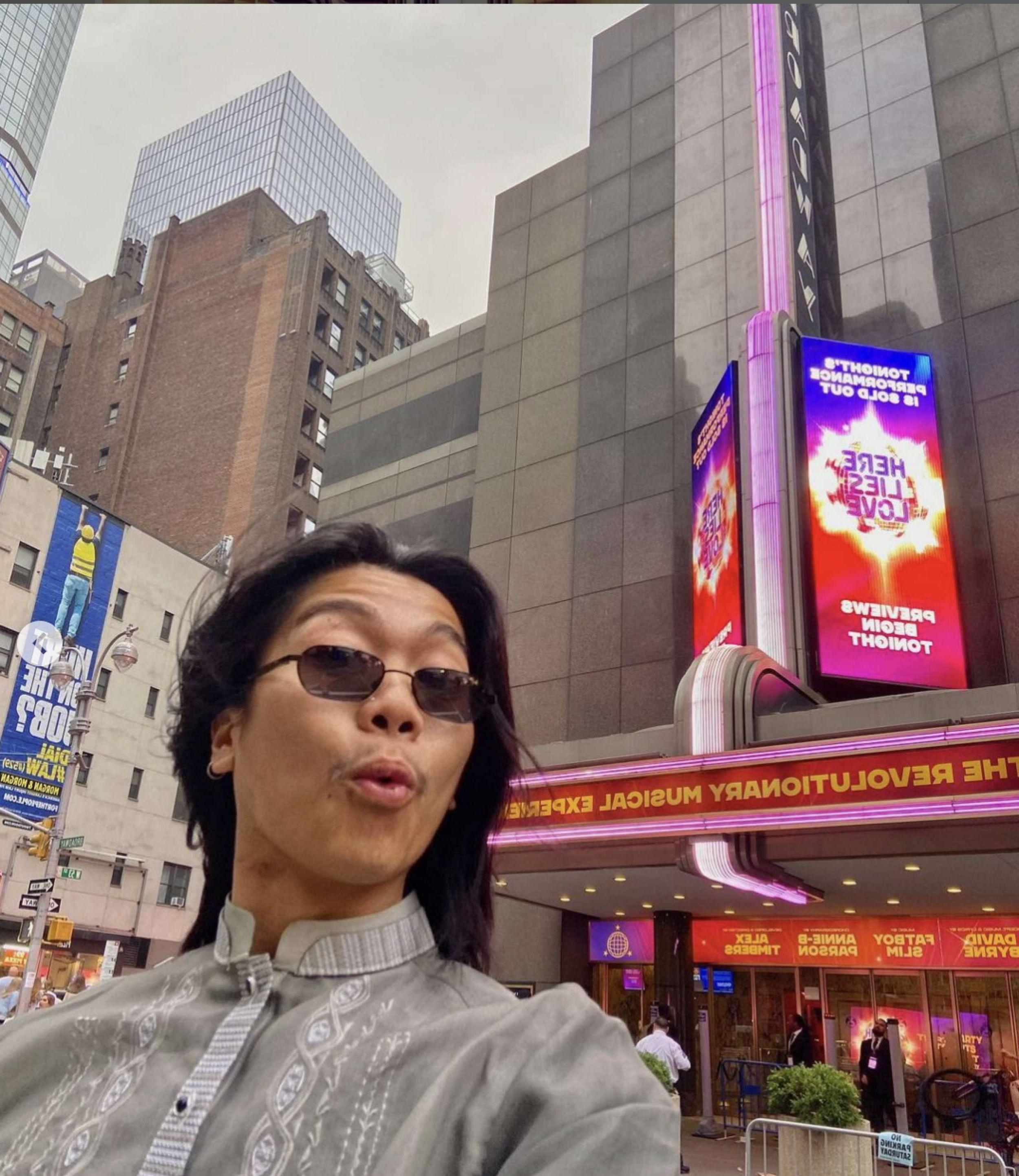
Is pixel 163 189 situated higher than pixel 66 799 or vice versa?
pixel 163 189

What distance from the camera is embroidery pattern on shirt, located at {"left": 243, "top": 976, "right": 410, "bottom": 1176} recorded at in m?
1.19

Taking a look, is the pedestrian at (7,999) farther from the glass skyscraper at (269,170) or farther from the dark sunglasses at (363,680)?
the glass skyscraper at (269,170)

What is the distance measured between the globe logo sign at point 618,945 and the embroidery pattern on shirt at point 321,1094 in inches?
753

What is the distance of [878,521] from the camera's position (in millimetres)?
16000

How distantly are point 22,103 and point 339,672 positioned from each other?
4313 inches

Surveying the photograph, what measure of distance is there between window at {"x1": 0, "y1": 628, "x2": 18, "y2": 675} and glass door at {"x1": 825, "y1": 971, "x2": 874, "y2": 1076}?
28.6 meters

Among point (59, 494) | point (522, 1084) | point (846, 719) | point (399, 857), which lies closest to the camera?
point (522, 1084)

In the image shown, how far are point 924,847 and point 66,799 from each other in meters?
14.6

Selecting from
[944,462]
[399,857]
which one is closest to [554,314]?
[944,462]

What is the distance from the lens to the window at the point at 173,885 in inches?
Answer: 1442

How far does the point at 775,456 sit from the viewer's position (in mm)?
16359

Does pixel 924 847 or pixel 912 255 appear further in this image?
pixel 912 255

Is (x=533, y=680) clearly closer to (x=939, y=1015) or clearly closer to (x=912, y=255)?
(x=939, y=1015)

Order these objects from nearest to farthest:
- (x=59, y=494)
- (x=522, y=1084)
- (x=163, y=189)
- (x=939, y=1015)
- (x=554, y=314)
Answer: (x=522, y=1084)
(x=939, y=1015)
(x=554, y=314)
(x=59, y=494)
(x=163, y=189)
